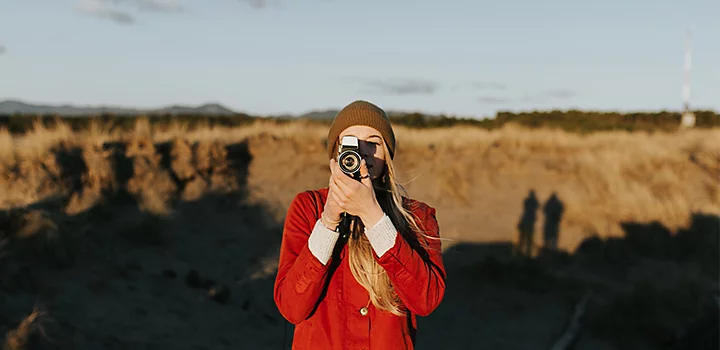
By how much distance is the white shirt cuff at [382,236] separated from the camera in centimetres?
192

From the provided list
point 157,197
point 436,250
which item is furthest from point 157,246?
point 436,250

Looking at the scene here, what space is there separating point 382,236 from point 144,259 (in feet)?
23.0

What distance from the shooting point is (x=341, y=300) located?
2.12m

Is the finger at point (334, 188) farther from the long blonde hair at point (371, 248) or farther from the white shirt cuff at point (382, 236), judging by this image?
the long blonde hair at point (371, 248)

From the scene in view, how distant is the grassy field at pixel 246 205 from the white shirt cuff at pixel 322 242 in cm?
468

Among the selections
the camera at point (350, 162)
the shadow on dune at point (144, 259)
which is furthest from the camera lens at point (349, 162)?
the shadow on dune at point (144, 259)

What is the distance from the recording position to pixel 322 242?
76.9 inches

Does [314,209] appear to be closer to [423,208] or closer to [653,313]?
[423,208]

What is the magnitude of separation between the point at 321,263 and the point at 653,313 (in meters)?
7.79

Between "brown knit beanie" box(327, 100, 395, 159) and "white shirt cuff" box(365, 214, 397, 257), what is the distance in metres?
0.33

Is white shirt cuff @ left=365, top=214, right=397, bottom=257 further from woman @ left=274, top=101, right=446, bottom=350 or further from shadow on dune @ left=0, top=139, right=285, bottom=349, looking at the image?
shadow on dune @ left=0, top=139, right=285, bottom=349

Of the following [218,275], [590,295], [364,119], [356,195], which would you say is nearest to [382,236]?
[356,195]

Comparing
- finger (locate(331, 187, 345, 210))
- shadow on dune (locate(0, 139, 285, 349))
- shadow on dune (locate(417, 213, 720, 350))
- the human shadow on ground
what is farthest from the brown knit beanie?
the human shadow on ground

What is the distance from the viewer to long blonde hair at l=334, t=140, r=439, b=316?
208 centimetres
